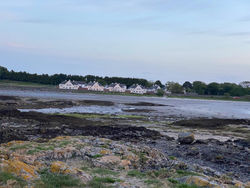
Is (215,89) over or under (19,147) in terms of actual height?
over

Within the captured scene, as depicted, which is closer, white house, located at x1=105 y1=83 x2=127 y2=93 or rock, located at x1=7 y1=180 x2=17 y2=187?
rock, located at x1=7 y1=180 x2=17 y2=187

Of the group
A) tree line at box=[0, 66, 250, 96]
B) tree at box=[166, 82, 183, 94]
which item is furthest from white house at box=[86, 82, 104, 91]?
tree at box=[166, 82, 183, 94]

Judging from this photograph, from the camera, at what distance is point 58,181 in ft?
29.7

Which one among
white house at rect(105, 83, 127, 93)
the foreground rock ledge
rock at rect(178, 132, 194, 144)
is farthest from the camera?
white house at rect(105, 83, 127, 93)

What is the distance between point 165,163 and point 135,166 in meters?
1.59

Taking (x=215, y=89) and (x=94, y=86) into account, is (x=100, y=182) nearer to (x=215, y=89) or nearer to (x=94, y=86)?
(x=94, y=86)

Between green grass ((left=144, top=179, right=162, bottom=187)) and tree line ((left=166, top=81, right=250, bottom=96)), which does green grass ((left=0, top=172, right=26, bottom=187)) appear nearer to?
green grass ((left=144, top=179, right=162, bottom=187))

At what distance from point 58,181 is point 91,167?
122 inches

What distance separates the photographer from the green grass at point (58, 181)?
28.8 ft

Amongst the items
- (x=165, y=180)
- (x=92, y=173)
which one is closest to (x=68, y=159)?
(x=92, y=173)

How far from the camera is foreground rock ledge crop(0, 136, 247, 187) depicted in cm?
901

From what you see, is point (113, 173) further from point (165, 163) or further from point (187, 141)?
point (187, 141)

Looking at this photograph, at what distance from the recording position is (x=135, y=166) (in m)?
12.9

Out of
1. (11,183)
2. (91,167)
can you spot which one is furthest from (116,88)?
(11,183)
